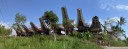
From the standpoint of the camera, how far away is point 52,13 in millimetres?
51688

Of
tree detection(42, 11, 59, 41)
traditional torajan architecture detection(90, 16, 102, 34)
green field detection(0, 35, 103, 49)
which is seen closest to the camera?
green field detection(0, 35, 103, 49)

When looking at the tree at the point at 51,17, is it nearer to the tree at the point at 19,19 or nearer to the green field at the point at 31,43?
the tree at the point at 19,19

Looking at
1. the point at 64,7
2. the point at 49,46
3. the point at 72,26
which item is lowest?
the point at 49,46

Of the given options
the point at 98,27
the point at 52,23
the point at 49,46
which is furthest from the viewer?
the point at 52,23

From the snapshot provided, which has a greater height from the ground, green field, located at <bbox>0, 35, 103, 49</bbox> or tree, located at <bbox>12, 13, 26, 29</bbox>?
tree, located at <bbox>12, 13, 26, 29</bbox>

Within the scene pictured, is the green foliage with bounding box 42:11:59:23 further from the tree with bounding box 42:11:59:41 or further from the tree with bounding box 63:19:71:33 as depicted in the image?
the tree with bounding box 63:19:71:33

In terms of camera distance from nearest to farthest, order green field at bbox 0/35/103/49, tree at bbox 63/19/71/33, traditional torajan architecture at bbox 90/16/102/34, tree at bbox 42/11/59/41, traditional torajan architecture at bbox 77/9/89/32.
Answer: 1. green field at bbox 0/35/103/49
2. traditional torajan architecture at bbox 90/16/102/34
3. traditional torajan architecture at bbox 77/9/89/32
4. tree at bbox 63/19/71/33
5. tree at bbox 42/11/59/41

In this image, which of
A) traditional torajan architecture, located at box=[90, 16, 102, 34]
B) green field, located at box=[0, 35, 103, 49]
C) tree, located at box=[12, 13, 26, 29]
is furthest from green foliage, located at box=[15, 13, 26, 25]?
green field, located at box=[0, 35, 103, 49]

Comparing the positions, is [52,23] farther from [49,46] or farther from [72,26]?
A: [49,46]

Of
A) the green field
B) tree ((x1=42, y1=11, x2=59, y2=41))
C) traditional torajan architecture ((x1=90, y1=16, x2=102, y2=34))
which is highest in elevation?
tree ((x1=42, y1=11, x2=59, y2=41))

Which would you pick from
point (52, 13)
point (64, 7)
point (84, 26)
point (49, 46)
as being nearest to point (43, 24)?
point (52, 13)

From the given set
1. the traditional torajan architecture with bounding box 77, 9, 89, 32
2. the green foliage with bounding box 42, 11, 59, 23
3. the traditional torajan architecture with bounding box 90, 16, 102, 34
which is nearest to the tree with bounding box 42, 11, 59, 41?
the green foliage with bounding box 42, 11, 59, 23

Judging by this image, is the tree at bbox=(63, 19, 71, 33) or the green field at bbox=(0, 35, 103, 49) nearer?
the green field at bbox=(0, 35, 103, 49)

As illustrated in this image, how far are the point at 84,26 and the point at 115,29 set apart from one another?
4.79m
